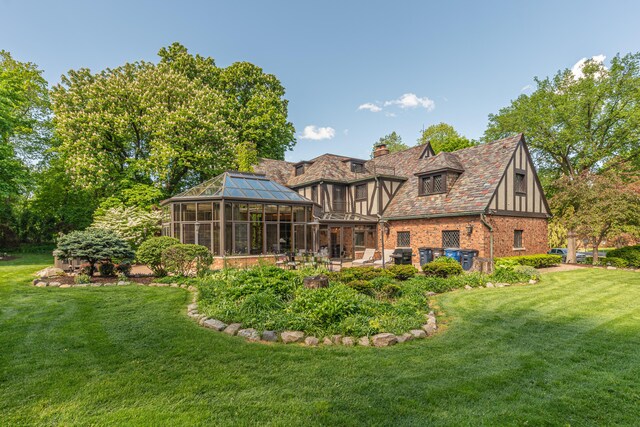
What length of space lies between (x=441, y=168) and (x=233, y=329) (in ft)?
46.6

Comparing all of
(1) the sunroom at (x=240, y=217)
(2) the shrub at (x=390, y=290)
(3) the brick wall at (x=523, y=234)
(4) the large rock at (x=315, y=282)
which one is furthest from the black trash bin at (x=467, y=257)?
(4) the large rock at (x=315, y=282)

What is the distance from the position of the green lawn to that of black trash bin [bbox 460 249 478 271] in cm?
689

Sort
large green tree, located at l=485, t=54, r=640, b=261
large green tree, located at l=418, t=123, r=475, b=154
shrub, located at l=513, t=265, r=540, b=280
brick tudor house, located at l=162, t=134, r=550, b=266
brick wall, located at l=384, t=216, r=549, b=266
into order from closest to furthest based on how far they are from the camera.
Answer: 1. shrub, located at l=513, t=265, r=540, b=280
2. brick wall, located at l=384, t=216, r=549, b=266
3. brick tudor house, located at l=162, t=134, r=550, b=266
4. large green tree, located at l=485, t=54, r=640, b=261
5. large green tree, located at l=418, t=123, r=475, b=154

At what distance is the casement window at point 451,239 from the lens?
15.1 m

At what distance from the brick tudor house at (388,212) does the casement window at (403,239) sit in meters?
0.06

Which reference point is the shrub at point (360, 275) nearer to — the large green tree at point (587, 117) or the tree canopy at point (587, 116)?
the large green tree at point (587, 117)

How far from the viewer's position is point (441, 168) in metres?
16.5

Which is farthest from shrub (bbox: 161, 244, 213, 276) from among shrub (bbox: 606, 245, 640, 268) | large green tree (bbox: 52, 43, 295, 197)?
shrub (bbox: 606, 245, 640, 268)

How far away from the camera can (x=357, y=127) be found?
21188mm

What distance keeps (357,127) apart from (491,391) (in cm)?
1926

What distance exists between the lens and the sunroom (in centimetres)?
1444

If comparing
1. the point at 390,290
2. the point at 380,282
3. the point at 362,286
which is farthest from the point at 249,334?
the point at 380,282

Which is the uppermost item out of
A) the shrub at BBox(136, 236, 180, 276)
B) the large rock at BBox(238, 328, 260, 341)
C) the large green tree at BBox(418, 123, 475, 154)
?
the large green tree at BBox(418, 123, 475, 154)

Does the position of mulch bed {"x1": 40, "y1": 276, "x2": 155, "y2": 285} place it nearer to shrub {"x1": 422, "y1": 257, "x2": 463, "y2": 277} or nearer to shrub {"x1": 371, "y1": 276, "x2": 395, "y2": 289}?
shrub {"x1": 371, "y1": 276, "x2": 395, "y2": 289}
